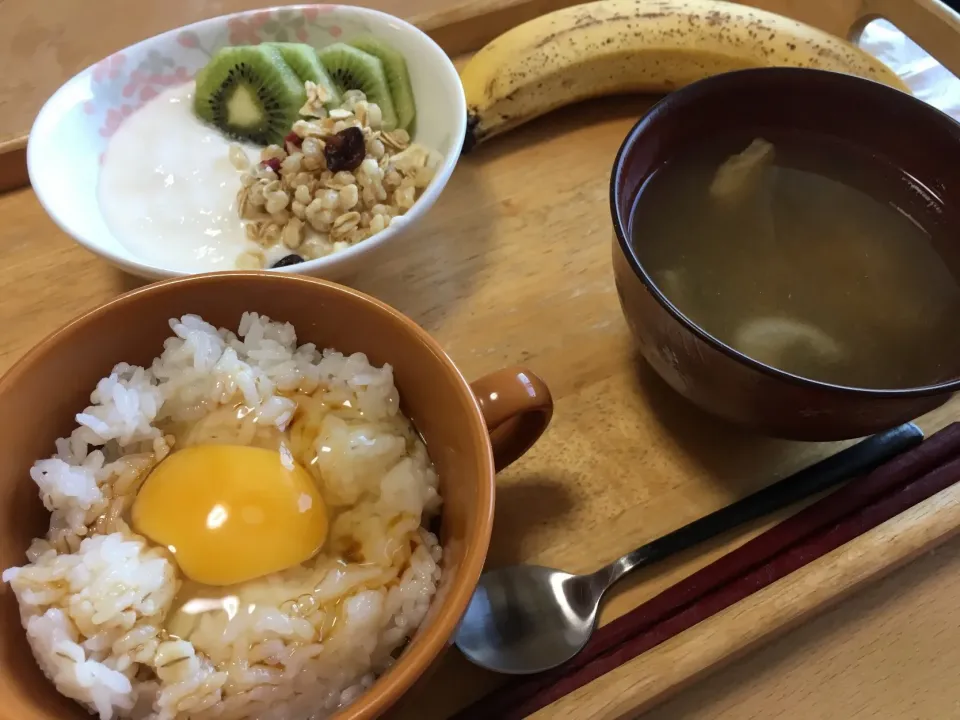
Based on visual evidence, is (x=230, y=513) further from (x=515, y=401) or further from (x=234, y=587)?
(x=515, y=401)

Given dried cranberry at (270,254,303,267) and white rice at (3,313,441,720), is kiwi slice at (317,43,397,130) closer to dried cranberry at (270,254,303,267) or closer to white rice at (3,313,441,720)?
dried cranberry at (270,254,303,267)

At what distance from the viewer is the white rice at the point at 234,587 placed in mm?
720

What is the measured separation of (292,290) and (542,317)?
0.43 m

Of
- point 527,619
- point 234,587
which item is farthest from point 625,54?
point 234,587

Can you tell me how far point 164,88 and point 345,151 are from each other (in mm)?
434

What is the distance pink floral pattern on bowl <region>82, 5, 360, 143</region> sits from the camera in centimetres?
136

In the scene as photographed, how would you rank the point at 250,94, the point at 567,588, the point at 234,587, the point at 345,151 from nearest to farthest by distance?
the point at 234,587, the point at 567,588, the point at 345,151, the point at 250,94

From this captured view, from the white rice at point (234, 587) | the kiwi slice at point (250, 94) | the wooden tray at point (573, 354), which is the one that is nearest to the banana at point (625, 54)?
the wooden tray at point (573, 354)

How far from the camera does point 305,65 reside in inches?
55.5

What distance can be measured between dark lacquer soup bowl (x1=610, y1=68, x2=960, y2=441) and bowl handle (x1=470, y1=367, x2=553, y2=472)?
0.59 feet

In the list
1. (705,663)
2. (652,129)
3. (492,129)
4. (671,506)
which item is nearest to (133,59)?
(492,129)

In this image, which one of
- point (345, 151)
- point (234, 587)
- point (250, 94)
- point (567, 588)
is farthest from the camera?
point (250, 94)

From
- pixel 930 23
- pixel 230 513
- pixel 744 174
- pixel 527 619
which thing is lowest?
pixel 527 619

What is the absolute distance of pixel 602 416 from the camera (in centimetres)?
110
